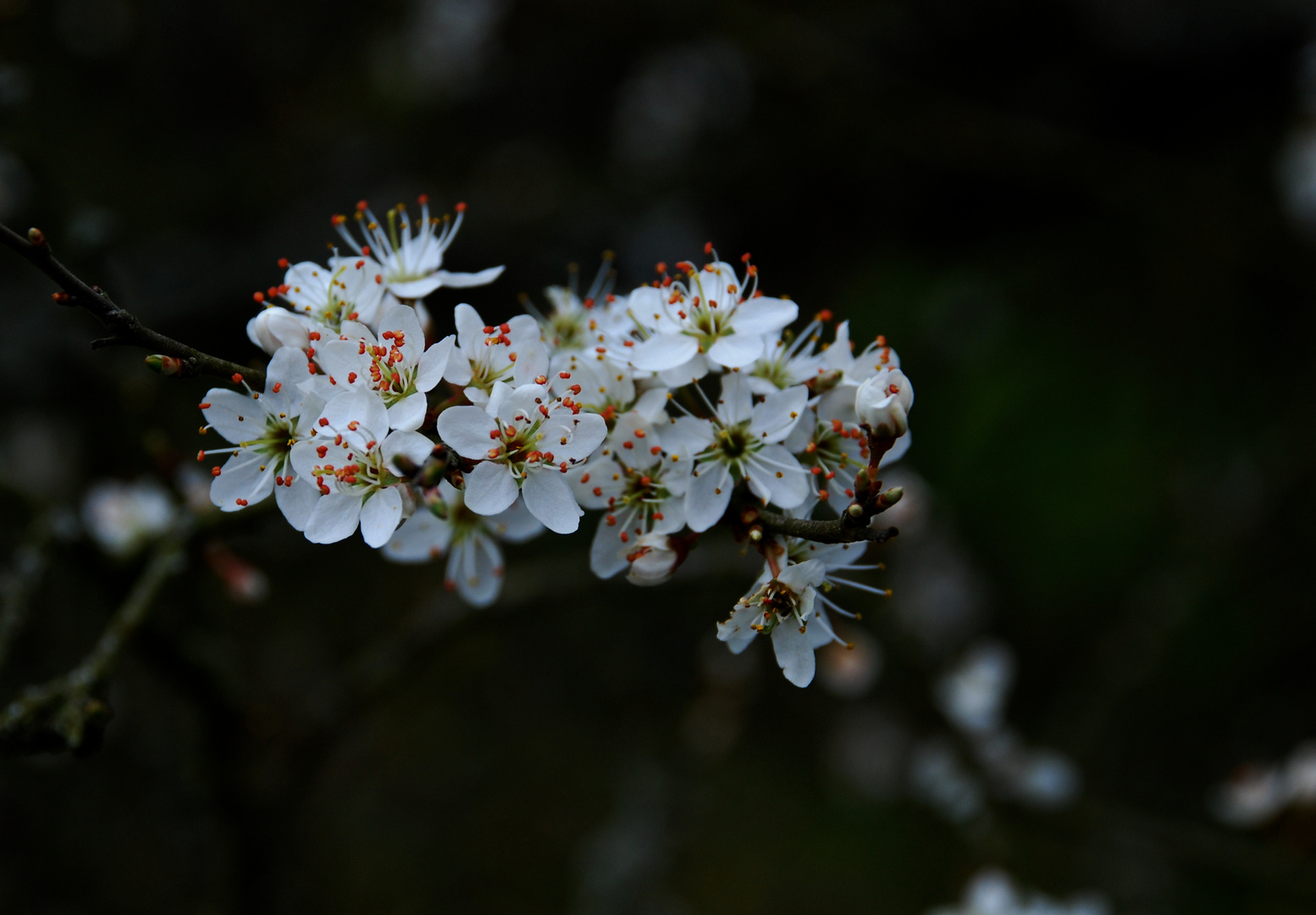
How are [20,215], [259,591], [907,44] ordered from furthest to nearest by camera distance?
[907,44]
[20,215]
[259,591]

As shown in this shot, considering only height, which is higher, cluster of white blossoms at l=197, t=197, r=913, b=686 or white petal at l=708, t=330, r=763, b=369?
white petal at l=708, t=330, r=763, b=369

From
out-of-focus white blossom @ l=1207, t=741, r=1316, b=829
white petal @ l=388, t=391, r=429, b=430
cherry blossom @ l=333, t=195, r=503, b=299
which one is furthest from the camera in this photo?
out-of-focus white blossom @ l=1207, t=741, r=1316, b=829

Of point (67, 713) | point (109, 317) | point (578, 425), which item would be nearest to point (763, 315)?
point (578, 425)

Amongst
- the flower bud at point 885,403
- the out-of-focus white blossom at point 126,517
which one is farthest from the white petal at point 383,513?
the out-of-focus white blossom at point 126,517

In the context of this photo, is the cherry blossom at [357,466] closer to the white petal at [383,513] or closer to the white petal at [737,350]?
the white petal at [383,513]

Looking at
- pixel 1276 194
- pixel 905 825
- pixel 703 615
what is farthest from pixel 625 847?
pixel 1276 194

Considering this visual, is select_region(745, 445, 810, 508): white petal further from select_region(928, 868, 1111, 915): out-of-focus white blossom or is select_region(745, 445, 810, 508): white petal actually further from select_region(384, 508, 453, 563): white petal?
select_region(928, 868, 1111, 915): out-of-focus white blossom

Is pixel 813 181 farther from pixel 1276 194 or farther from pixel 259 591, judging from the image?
pixel 259 591

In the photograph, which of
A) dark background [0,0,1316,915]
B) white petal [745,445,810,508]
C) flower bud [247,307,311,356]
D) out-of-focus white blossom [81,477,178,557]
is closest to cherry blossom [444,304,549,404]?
flower bud [247,307,311,356]
